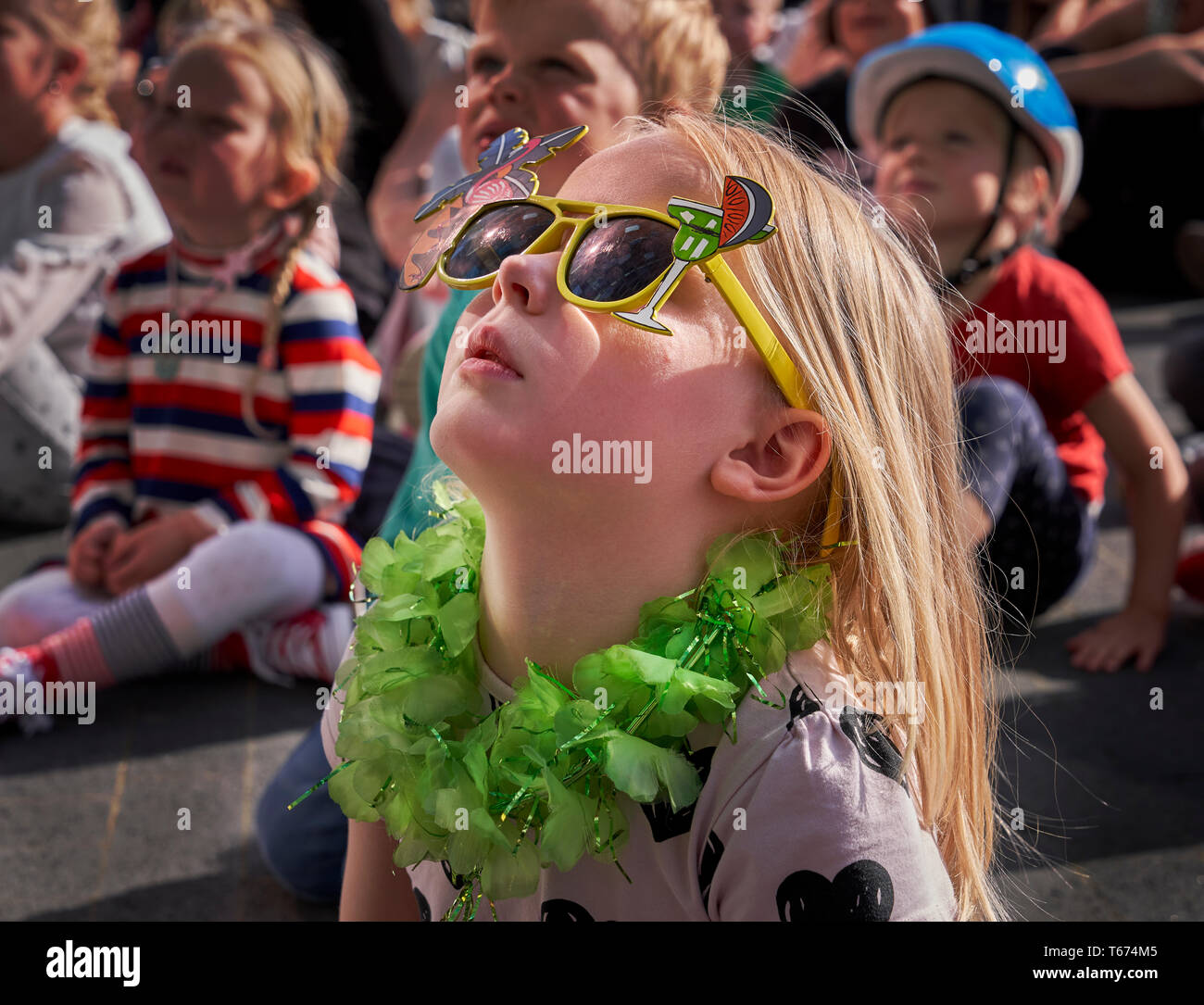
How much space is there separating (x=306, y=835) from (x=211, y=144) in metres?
1.74

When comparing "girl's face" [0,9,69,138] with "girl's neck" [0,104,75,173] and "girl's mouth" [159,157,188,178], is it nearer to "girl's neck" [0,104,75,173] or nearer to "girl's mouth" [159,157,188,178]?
"girl's neck" [0,104,75,173]

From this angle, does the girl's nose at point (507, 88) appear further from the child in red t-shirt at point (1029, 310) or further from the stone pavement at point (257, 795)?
the stone pavement at point (257, 795)

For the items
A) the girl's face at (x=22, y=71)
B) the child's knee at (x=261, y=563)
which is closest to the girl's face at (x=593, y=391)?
the child's knee at (x=261, y=563)

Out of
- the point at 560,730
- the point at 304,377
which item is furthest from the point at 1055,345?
the point at 560,730

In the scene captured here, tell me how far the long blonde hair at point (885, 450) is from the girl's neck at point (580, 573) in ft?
0.52

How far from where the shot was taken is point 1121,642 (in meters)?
2.96

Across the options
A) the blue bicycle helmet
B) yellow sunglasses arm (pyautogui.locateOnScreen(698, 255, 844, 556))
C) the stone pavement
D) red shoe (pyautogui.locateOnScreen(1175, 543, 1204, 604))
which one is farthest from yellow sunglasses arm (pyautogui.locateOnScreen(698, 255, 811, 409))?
red shoe (pyautogui.locateOnScreen(1175, 543, 1204, 604))

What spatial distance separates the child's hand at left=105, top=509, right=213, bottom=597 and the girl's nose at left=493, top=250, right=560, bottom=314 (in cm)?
192

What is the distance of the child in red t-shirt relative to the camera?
287cm

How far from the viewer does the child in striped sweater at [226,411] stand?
9.41 feet

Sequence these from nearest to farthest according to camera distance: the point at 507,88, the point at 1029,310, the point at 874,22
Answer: the point at 507,88, the point at 1029,310, the point at 874,22

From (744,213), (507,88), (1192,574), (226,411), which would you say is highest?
(507,88)

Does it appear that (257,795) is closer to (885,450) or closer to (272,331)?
(272,331)
